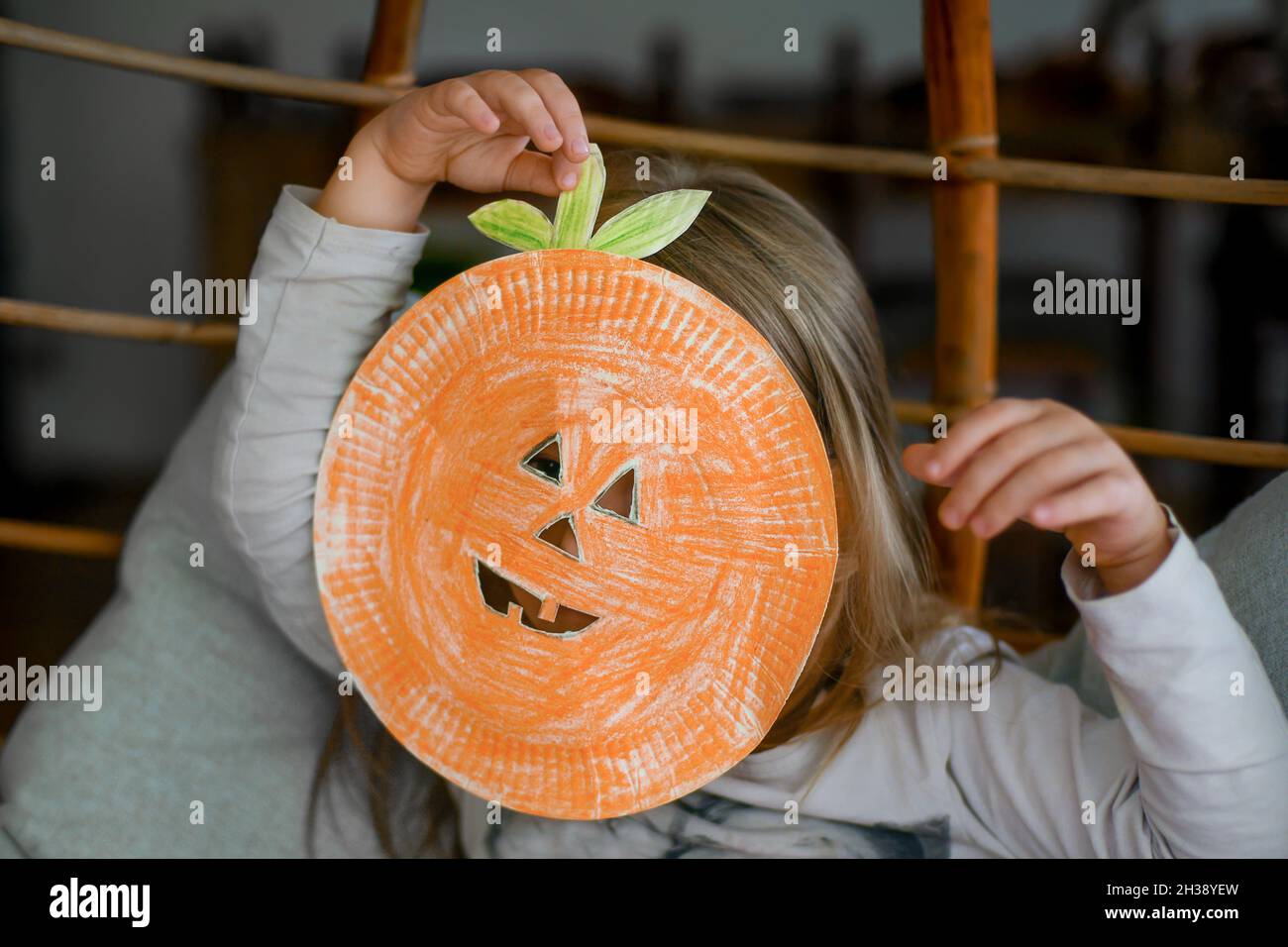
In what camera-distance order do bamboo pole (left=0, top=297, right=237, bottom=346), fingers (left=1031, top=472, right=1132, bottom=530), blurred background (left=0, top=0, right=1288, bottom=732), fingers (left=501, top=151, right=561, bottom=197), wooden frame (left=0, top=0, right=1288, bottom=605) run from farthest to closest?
blurred background (left=0, top=0, right=1288, bottom=732) → bamboo pole (left=0, top=297, right=237, bottom=346) → wooden frame (left=0, top=0, right=1288, bottom=605) → fingers (left=501, top=151, right=561, bottom=197) → fingers (left=1031, top=472, right=1132, bottom=530)

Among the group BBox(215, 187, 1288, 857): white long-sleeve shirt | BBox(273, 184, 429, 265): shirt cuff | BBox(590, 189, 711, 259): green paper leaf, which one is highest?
BBox(273, 184, 429, 265): shirt cuff

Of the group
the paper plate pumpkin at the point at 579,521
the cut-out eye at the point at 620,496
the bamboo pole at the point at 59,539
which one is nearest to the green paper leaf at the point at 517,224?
→ the paper plate pumpkin at the point at 579,521

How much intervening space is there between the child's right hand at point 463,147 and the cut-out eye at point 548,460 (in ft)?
0.39

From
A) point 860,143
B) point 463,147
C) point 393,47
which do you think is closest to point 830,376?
point 463,147

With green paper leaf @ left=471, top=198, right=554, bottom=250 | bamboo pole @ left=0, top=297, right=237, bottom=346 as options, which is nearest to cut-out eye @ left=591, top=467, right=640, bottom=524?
green paper leaf @ left=471, top=198, right=554, bottom=250

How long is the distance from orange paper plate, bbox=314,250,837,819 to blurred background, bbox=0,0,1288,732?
0.55 metres

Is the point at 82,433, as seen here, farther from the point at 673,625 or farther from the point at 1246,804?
the point at 1246,804

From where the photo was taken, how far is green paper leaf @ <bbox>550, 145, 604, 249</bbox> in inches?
18.3

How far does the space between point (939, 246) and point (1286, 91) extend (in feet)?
2.06

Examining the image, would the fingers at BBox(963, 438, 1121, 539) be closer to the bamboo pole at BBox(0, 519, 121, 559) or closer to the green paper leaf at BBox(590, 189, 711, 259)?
the green paper leaf at BBox(590, 189, 711, 259)

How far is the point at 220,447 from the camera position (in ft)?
1.88

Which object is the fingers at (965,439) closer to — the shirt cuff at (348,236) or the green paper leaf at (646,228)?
A: the green paper leaf at (646,228)

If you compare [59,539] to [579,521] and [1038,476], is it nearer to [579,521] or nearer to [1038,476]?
[579,521]

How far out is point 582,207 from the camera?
1.53 feet
